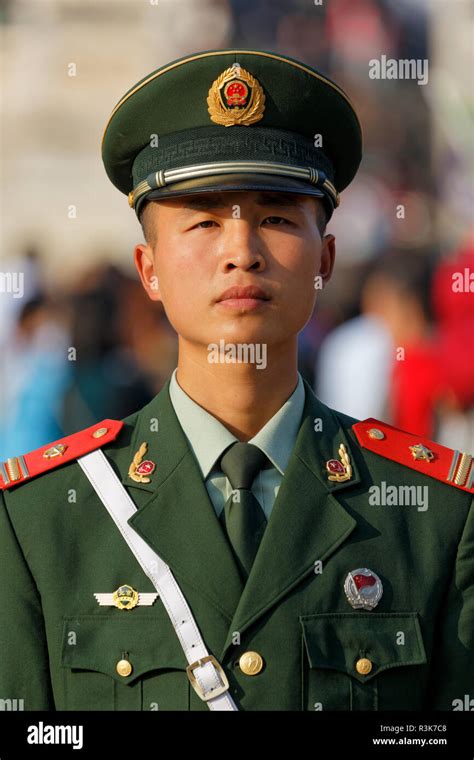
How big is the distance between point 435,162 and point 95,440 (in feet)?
19.4

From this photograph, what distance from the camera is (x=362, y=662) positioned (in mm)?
3154

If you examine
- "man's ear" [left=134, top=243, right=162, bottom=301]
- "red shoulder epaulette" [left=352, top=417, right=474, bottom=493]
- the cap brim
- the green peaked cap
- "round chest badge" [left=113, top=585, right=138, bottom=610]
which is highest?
the green peaked cap

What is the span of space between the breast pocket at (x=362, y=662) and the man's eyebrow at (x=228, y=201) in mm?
959

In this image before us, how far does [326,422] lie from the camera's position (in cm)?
348

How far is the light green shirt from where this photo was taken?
3322 millimetres

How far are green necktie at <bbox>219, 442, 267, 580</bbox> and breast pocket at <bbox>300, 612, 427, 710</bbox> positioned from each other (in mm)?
200

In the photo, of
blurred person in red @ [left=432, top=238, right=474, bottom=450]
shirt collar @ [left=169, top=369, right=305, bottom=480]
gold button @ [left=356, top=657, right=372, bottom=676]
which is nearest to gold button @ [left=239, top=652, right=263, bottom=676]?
gold button @ [left=356, top=657, right=372, bottom=676]

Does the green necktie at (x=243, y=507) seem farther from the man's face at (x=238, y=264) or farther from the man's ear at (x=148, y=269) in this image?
the man's ear at (x=148, y=269)

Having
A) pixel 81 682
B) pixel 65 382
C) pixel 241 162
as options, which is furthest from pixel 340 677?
pixel 65 382

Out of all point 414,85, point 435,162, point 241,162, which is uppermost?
point 414,85

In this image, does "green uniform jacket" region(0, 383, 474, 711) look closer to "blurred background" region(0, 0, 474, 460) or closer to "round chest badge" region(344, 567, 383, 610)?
"round chest badge" region(344, 567, 383, 610)

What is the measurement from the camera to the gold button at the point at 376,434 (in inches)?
139

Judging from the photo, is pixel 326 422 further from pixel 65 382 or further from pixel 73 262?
pixel 73 262

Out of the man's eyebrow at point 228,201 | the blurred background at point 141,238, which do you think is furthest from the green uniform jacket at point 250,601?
the blurred background at point 141,238
